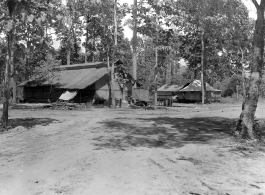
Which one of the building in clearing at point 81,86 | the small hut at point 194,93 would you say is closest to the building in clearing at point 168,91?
the small hut at point 194,93

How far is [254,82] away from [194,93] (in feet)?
147

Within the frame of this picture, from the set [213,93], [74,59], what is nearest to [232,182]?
[213,93]

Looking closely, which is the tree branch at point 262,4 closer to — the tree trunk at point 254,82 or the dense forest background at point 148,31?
the tree trunk at point 254,82

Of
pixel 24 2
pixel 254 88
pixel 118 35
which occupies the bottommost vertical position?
pixel 254 88

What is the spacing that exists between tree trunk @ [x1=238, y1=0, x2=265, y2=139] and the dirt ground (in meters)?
0.91

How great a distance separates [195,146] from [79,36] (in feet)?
174

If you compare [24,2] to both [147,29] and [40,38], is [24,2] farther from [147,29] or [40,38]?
[147,29]

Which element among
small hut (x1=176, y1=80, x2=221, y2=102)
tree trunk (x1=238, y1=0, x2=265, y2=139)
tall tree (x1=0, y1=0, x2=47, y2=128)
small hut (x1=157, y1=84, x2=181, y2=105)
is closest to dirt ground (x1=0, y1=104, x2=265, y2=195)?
tree trunk (x1=238, y1=0, x2=265, y2=139)

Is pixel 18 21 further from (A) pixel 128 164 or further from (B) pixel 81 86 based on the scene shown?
(B) pixel 81 86

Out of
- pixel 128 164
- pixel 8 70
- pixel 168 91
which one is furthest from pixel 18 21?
pixel 168 91

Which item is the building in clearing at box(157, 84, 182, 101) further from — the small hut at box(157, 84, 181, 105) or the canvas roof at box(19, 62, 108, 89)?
the canvas roof at box(19, 62, 108, 89)

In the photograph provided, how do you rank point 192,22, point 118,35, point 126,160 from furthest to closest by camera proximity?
1. point 192,22
2. point 118,35
3. point 126,160

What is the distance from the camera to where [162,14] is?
30469 mm

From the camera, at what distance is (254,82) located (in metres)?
11.7
